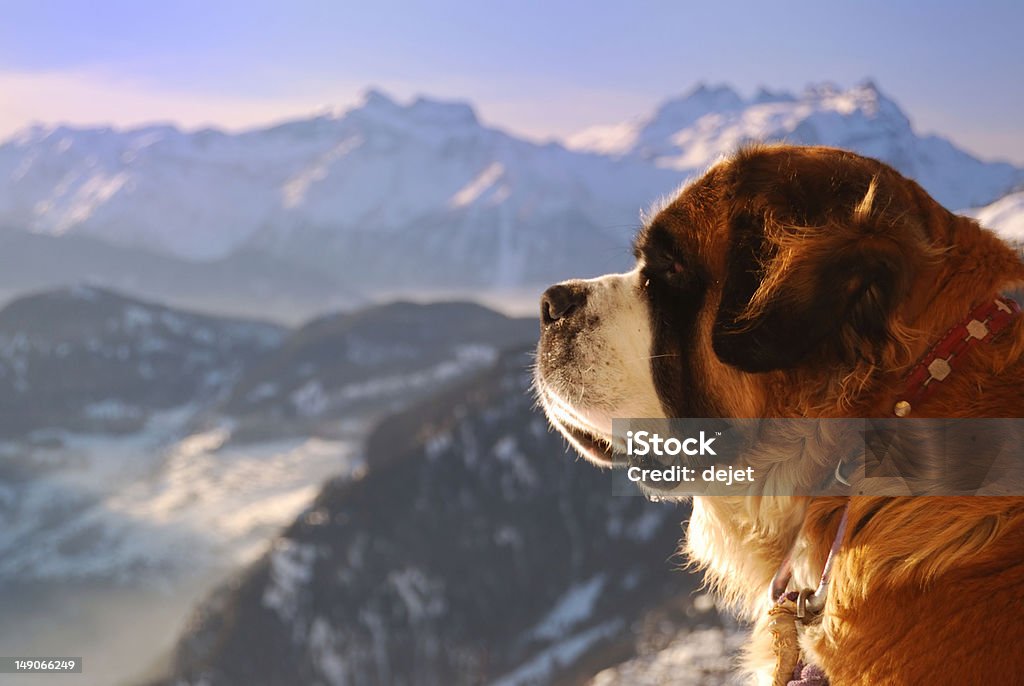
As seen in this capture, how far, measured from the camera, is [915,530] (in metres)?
2.74

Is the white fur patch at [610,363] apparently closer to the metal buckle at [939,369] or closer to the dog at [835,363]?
the dog at [835,363]

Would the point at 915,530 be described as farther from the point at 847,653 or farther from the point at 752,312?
the point at 752,312

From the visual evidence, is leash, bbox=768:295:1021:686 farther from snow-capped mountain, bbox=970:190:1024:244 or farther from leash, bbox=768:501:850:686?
snow-capped mountain, bbox=970:190:1024:244

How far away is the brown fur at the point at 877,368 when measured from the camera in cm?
262

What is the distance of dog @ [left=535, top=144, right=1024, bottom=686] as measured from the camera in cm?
265

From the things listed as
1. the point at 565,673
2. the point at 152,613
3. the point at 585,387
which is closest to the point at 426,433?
the point at 565,673

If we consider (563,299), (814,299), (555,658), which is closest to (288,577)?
(555,658)

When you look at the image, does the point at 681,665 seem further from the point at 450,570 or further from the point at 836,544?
the point at 450,570

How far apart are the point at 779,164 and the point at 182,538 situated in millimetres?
206158

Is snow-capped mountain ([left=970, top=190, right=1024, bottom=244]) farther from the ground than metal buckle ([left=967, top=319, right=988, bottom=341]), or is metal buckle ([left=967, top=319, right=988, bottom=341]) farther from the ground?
snow-capped mountain ([left=970, top=190, right=1024, bottom=244])

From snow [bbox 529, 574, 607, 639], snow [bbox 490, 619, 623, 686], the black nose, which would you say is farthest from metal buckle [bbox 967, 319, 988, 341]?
snow [bbox 529, 574, 607, 639]

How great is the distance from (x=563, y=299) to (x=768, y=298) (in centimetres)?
96

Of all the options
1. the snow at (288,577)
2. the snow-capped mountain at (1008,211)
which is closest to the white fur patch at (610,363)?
the snow-capped mountain at (1008,211)

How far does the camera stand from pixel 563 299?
352cm
